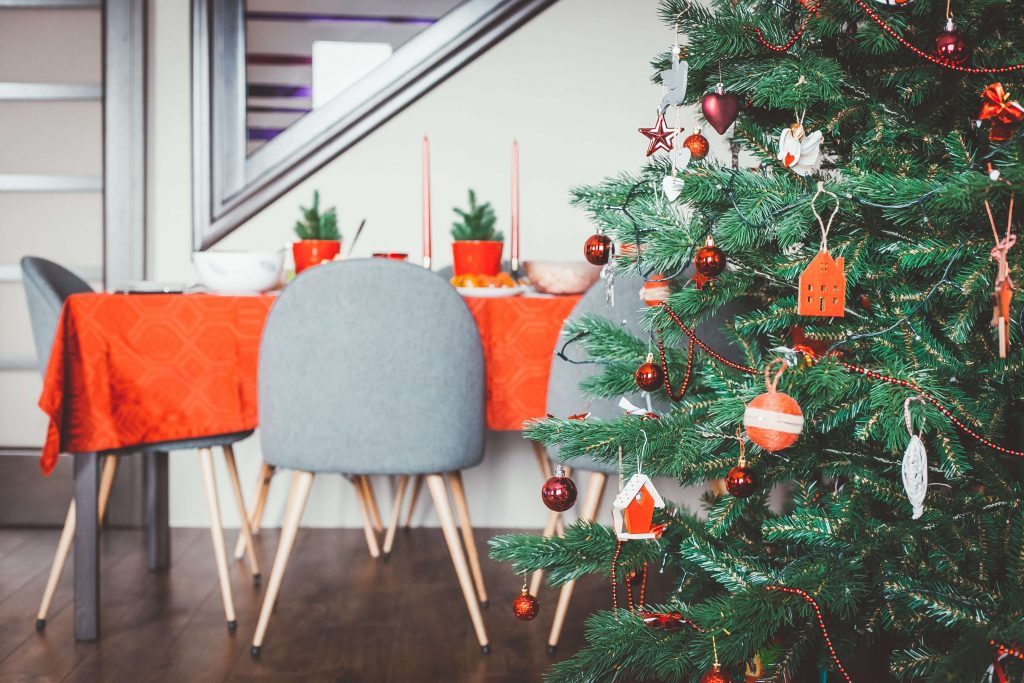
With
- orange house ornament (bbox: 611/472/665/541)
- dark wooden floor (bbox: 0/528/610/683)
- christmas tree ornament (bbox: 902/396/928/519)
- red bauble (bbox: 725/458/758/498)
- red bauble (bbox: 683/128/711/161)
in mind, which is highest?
red bauble (bbox: 683/128/711/161)

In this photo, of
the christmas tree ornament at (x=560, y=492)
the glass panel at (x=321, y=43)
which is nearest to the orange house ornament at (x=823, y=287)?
the christmas tree ornament at (x=560, y=492)

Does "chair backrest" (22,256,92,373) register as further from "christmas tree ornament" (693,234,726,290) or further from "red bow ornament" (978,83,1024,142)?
"red bow ornament" (978,83,1024,142)

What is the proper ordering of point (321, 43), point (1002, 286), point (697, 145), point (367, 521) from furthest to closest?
point (321, 43), point (367, 521), point (697, 145), point (1002, 286)

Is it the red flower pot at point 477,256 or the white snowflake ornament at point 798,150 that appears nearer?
the white snowflake ornament at point 798,150

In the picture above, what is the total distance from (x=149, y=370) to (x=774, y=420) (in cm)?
133

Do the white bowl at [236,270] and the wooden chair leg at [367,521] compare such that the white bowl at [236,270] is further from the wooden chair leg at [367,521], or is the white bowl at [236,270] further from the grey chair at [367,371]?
the wooden chair leg at [367,521]

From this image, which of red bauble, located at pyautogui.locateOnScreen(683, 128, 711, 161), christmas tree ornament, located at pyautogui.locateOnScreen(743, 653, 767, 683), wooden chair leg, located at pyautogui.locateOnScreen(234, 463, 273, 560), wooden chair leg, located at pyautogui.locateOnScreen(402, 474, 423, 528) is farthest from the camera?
wooden chair leg, located at pyautogui.locateOnScreen(402, 474, 423, 528)

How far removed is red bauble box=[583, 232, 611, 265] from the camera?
1.15m

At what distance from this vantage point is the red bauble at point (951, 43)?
0.92m

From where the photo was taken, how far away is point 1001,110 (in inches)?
34.8

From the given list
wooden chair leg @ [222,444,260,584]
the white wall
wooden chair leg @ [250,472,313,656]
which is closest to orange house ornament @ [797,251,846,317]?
wooden chair leg @ [250,472,313,656]

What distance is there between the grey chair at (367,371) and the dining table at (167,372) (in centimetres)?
17

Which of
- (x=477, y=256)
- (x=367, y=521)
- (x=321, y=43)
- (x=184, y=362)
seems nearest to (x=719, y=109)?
(x=477, y=256)

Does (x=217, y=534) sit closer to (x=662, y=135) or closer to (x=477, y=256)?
(x=477, y=256)
